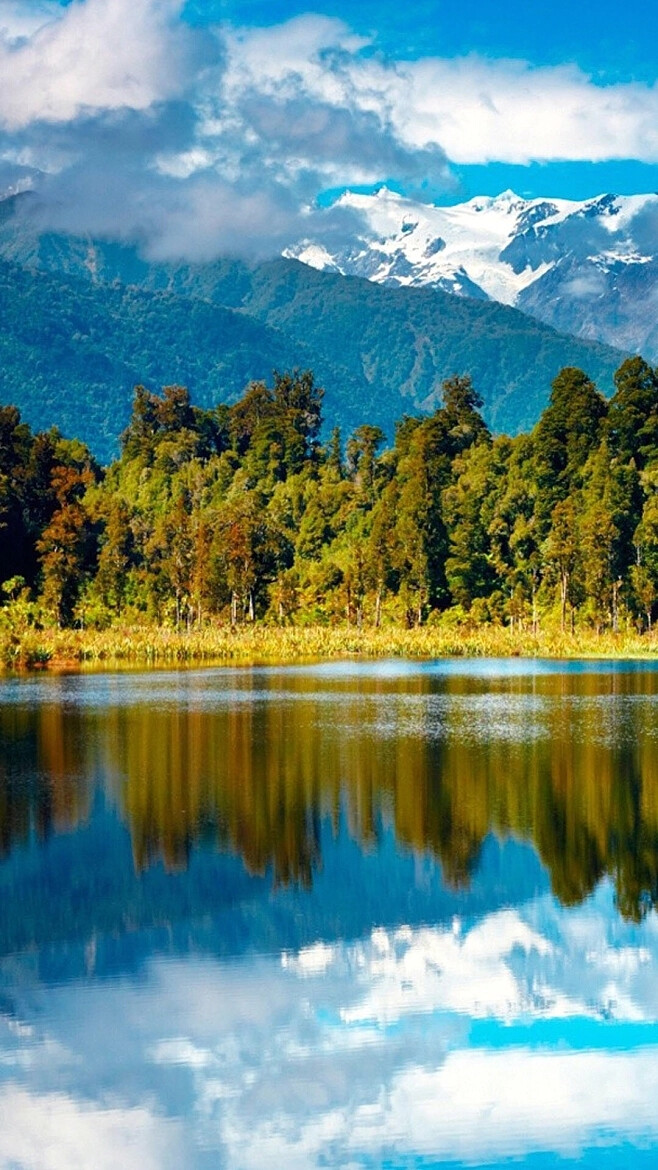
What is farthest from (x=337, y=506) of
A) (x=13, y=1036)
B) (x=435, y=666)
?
(x=13, y=1036)

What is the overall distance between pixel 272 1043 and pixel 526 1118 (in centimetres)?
289

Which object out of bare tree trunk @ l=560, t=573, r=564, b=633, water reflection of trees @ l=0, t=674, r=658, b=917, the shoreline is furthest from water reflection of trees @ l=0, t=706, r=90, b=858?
bare tree trunk @ l=560, t=573, r=564, b=633

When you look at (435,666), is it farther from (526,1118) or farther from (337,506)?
(526,1118)

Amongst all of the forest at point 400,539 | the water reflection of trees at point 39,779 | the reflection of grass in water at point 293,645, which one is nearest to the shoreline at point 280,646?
the reflection of grass in water at point 293,645

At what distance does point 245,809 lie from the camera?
26891mm

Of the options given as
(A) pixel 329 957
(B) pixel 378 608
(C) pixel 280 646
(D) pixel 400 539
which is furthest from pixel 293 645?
(A) pixel 329 957

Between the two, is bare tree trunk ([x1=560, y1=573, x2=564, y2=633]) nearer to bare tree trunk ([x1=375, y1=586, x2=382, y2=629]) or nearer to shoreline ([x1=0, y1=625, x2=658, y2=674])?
shoreline ([x1=0, y1=625, x2=658, y2=674])

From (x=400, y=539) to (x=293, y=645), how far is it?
717 inches

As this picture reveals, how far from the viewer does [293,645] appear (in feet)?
257

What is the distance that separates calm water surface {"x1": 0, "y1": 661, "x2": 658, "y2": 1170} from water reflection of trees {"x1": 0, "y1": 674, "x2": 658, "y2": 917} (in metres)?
0.11

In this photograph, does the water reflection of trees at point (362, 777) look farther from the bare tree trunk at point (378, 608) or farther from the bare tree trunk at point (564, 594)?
the bare tree trunk at point (378, 608)

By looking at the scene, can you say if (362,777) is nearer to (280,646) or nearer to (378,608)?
(280,646)

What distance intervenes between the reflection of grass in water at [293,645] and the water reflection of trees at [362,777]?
25.6 meters

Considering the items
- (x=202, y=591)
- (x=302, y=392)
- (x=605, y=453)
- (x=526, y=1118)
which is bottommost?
(x=526, y=1118)
